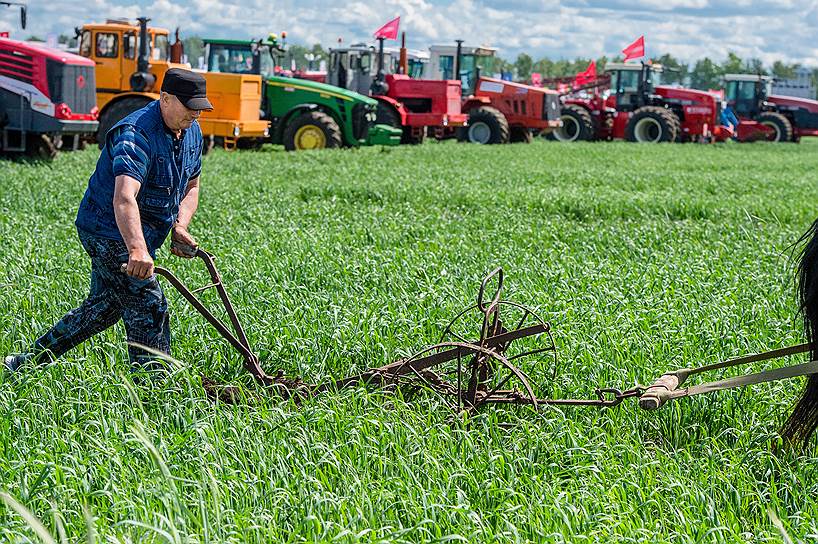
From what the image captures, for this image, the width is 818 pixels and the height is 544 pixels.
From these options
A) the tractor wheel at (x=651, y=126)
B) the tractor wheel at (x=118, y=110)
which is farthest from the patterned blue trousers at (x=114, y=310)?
the tractor wheel at (x=651, y=126)

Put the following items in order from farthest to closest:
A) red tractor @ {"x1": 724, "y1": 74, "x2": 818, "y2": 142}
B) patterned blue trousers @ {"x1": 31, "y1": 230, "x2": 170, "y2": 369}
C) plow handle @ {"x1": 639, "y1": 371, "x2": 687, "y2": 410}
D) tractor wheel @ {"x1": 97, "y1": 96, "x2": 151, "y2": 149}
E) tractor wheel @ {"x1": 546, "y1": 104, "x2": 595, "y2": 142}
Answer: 1. red tractor @ {"x1": 724, "y1": 74, "x2": 818, "y2": 142}
2. tractor wheel @ {"x1": 546, "y1": 104, "x2": 595, "y2": 142}
3. tractor wheel @ {"x1": 97, "y1": 96, "x2": 151, "y2": 149}
4. patterned blue trousers @ {"x1": 31, "y1": 230, "x2": 170, "y2": 369}
5. plow handle @ {"x1": 639, "y1": 371, "x2": 687, "y2": 410}

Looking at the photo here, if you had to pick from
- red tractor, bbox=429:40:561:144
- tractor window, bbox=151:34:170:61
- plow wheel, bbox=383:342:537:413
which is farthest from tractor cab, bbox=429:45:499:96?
plow wheel, bbox=383:342:537:413

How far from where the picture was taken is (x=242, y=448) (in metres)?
3.95

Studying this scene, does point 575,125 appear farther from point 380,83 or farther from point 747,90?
point 380,83

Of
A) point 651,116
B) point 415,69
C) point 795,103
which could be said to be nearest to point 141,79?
point 415,69

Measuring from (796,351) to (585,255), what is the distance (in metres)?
4.91

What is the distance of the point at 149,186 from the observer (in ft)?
15.7

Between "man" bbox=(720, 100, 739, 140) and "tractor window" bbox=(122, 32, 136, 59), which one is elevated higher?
"tractor window" bbox=(122, 32, 136, 59)

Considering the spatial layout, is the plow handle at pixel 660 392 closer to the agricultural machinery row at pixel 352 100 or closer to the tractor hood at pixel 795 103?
the agricultural machinery row at pixel 352 100

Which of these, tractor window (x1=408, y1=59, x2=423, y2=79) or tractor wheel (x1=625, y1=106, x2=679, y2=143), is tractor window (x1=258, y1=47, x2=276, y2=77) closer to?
tractor window (x1=408, y1=59, x2=423, y2=79)

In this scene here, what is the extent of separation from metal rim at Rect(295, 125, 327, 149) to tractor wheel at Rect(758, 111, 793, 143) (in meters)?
20.9

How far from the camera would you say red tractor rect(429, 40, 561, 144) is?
30016mm

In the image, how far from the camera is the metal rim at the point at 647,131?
33094mm

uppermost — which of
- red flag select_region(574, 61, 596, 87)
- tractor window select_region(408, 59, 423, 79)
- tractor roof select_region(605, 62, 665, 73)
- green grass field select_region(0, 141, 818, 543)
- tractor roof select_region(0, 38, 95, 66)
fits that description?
tractor roof select_region(605, 62, 665, 73)
